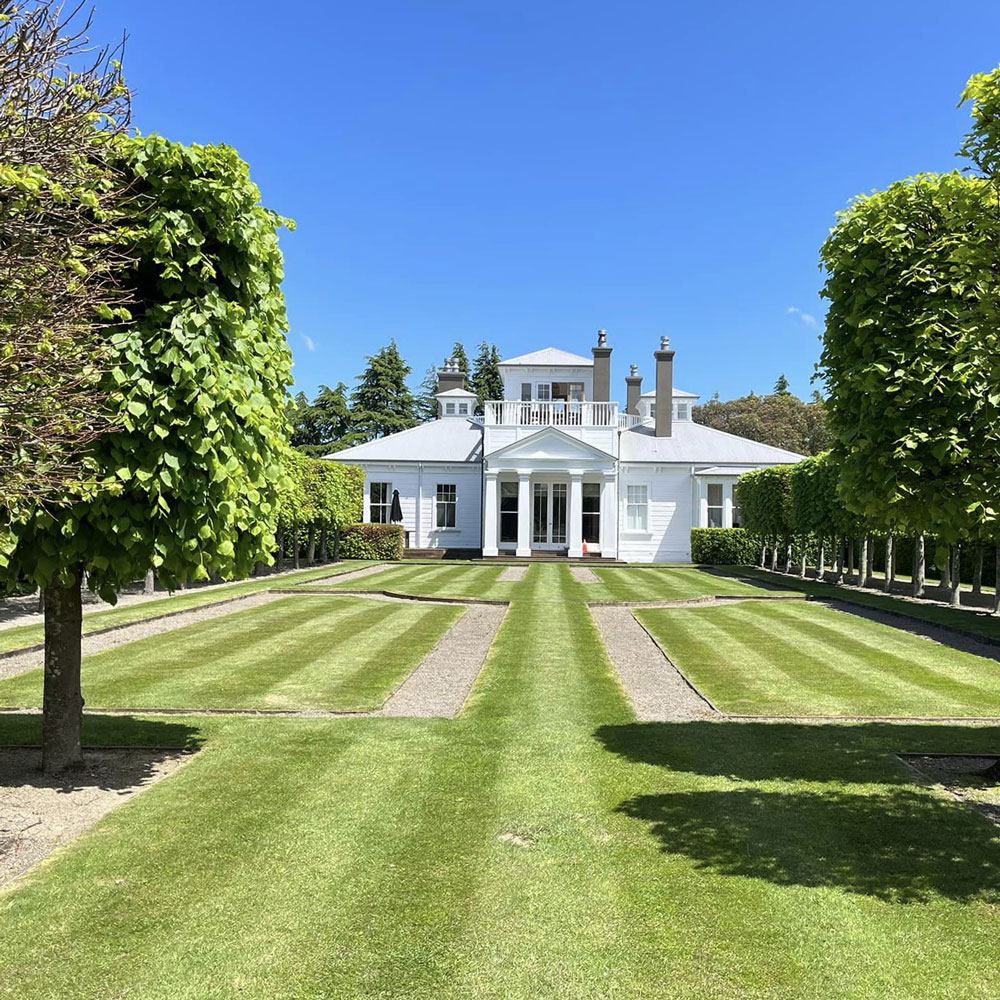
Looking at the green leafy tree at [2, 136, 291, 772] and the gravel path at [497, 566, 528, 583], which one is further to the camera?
the gravel path at [497, 566, 528, 583]

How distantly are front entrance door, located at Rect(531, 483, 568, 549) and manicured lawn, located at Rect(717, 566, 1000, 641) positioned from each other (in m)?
14.0

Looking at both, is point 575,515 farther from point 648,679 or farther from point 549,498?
point 648,679

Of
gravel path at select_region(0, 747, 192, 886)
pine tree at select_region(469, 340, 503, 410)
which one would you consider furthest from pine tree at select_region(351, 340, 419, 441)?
gravel path at select_region(0, 747, 192, 886)

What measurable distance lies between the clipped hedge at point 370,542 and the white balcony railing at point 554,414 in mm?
7546

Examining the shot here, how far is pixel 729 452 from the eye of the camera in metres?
41.8

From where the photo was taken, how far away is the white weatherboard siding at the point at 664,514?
40.5 metres

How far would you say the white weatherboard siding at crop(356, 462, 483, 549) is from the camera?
136 ft

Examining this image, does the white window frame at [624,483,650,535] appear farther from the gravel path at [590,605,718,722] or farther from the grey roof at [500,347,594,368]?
the gravel path at [590,605,718,722]

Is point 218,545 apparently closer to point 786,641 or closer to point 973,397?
point 973,397

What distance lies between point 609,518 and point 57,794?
113ft

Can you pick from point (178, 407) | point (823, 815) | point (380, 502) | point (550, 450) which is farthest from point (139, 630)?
point (380, 502)

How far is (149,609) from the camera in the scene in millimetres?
16734

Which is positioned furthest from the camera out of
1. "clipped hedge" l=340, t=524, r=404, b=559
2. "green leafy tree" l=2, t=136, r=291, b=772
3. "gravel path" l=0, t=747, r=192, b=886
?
"clipped hedge" l=340, t=524, r=404, b=559

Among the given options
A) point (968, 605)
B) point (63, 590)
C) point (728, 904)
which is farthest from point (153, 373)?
point (968, 605)
